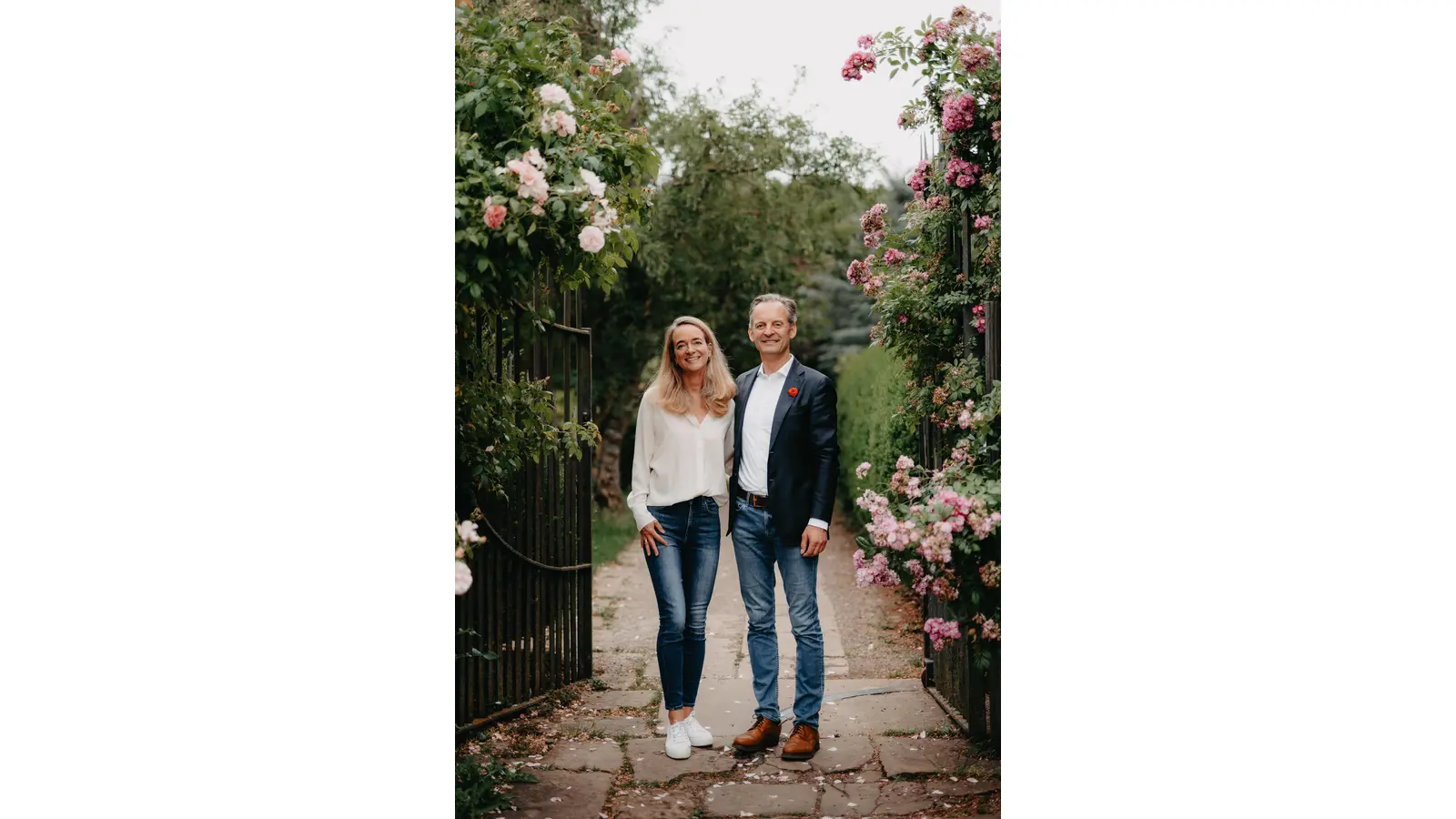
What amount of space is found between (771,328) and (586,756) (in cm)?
173

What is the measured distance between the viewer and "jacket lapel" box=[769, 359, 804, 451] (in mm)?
3701

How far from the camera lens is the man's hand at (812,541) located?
3.67m

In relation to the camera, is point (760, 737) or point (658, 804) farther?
point (760, 737)

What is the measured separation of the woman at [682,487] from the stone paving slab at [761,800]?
382mm

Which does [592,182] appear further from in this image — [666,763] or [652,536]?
[666,763]

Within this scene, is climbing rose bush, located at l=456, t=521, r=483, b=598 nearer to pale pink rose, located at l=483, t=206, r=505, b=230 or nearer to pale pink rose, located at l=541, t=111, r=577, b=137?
pale pink rose, located at l=483, t=206, r=505, b=230

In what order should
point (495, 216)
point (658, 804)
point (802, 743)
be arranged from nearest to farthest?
point (495, 216)
point (658, 804)
point (802, 743)

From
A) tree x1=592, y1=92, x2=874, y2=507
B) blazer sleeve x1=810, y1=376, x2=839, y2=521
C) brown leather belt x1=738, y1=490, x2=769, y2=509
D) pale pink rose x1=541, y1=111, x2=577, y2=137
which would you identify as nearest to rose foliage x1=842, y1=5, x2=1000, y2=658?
blazer sleeve x1=810, y1=376, x2=839, y2=521

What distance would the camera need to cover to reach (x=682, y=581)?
3857mm

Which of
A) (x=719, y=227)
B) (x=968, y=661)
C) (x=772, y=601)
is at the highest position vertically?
(x=719, y=227)

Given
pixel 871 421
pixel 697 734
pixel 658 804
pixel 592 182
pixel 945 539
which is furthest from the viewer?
pixel 871 421

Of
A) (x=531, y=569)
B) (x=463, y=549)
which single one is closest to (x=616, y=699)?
(x=531, y=569)
